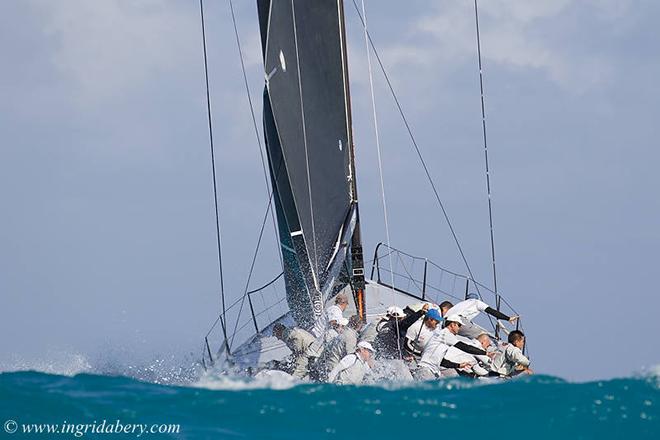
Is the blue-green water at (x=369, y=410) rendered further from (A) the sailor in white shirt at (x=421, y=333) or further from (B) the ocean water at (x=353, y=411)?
(A) the sailor in white shirt at (x=421, y=333)

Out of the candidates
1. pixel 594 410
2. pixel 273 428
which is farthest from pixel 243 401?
pixel 594 410

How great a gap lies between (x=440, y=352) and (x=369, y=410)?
2815mm

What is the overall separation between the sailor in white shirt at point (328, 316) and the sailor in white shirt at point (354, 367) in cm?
191

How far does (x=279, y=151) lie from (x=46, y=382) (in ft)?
15.8

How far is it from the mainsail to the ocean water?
13.3ft

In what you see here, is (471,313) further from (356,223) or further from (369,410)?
(369,410)

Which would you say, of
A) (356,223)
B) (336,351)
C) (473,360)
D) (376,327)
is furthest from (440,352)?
(356,223)

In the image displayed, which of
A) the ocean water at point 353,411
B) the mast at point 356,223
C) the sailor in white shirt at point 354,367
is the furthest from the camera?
the mast at point 356,223

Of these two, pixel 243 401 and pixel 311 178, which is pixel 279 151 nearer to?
pixel 311 178

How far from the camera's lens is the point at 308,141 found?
49.0ft

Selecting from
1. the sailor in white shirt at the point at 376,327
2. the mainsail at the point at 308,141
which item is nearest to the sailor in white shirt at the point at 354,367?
the sailor in white shirt at the point at 376,327

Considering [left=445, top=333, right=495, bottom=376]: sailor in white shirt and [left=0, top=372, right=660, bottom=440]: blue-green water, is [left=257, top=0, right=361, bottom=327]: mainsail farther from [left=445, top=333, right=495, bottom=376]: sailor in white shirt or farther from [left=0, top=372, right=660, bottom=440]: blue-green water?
[left=0, top=372, right=660, bottom=440]: blue-green water

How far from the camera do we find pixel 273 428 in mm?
9680

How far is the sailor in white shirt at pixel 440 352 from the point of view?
1221 centimetres
